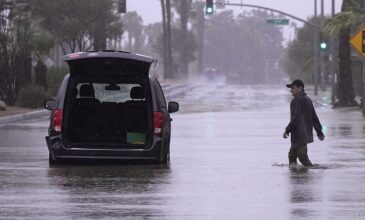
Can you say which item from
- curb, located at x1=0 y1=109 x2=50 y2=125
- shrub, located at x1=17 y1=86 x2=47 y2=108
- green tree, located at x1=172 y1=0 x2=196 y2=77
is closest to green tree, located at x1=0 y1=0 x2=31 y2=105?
shrub, located at x1=17 y1=86 x2=47 y2=108

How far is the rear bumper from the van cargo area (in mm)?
91

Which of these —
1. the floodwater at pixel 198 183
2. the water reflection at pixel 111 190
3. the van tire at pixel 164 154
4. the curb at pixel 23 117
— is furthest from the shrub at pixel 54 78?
the water reflection at pixel 111 190

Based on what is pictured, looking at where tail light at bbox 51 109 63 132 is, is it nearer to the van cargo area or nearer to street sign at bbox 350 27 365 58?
the van cargo area

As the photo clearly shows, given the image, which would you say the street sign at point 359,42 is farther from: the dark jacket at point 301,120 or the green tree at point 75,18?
the green tree at point 75,18

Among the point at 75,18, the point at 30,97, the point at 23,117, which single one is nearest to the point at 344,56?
the point at 30,97

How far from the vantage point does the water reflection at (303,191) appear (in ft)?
40.2

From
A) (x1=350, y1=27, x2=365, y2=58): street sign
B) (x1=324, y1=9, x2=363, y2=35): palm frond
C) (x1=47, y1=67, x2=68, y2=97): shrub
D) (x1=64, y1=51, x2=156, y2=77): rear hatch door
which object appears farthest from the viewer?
(x1=47, y1=67, x2=68, y2=97): shrub

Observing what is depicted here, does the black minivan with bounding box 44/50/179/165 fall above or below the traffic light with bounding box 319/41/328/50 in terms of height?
above

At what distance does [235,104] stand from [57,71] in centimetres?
954

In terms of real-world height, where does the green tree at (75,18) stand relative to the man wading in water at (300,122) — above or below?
above

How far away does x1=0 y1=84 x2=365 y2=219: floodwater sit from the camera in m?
12.3

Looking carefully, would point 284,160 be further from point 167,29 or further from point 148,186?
point 167,29

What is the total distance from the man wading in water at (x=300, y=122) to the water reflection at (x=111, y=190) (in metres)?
2.17

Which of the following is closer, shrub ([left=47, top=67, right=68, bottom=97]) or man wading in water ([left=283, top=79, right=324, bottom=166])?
man wading in water ([left=283, top=79, right=324, bottom=166])
